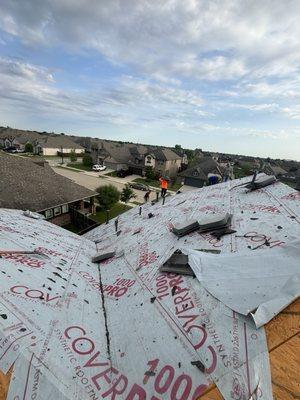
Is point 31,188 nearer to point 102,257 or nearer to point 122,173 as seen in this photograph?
point 102,257

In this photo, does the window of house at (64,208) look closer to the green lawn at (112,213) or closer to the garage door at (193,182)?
the green lawn at (112,213)

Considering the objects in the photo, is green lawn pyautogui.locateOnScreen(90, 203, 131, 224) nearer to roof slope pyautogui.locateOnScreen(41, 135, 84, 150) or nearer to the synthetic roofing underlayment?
the synthetic roofing underlayment

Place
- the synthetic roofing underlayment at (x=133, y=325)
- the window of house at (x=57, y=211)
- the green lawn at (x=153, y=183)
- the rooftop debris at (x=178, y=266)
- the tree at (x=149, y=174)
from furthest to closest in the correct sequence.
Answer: the tree at (x=149, y=174), the green lawn at (x=153, y=183), the window of house at (x=57, y=211), the rooftop debris at (x=178, y=266), the synthetic roofing underlayment at (x=133, y=325)

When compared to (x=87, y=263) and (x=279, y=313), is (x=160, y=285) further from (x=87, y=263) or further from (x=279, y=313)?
(x=87, y=263)

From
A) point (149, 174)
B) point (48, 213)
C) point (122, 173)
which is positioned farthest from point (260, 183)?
point (122, 173)

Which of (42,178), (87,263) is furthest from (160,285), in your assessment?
(42,178)

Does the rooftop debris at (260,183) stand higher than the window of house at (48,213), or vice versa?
the rooftop debris at (260,183)

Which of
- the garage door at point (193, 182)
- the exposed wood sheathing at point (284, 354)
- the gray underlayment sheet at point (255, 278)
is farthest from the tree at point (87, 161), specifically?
the exposed wood sheathing at point (284, 354)
